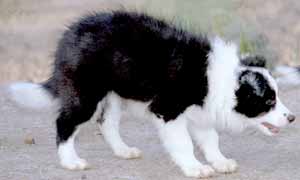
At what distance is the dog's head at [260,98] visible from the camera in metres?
7.54

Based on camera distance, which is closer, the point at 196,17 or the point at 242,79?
the point at 242,79

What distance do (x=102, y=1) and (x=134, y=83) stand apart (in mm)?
9969

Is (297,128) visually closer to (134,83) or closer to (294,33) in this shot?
(134,83)

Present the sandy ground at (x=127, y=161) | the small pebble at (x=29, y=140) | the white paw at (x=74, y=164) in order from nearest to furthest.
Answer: the sandy ground at (x=127, y=161) < the white paw at (x=74, y=164) < the small pebble at (x=29, y=140)

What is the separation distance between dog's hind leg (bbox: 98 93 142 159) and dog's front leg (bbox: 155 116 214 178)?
81 centimetres

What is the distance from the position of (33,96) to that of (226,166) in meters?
2.01

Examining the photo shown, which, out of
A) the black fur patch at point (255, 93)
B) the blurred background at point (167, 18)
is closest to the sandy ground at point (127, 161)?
the black fur patch at point (255, 93)

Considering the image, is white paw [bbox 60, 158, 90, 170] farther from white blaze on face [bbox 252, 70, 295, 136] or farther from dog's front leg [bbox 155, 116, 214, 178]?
white blaze on face [bbox 252, 70, 295, 136]

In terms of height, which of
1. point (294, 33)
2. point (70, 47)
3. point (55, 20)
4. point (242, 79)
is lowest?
point (55, 20)

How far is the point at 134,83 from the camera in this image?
7.71m

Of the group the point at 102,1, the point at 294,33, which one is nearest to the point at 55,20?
the point at 102,1

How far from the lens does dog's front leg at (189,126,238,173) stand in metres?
7.80

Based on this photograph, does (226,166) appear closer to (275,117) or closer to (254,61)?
(275,117)

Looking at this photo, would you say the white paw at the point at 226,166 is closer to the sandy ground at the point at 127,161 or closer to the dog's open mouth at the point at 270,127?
the sandy ground at the point at 127,161
